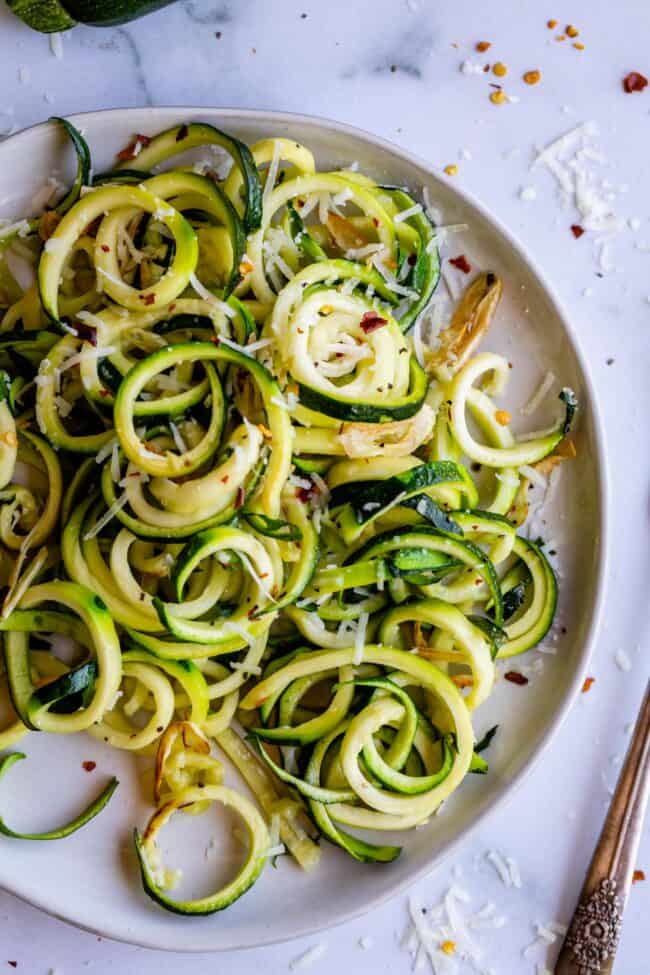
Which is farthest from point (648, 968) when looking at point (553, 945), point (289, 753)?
point (289, 753)


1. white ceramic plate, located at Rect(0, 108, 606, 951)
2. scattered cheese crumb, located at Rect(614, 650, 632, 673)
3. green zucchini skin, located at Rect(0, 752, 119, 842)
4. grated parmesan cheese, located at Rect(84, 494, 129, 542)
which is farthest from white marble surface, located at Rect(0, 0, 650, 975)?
grated parmesan cheese, located at Rect(84, 494, 129, 542)

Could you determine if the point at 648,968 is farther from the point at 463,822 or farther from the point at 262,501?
the point at 262,501

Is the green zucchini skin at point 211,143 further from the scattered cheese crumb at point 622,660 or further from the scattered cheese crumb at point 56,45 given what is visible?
the scattered cheese crumb at point 622,660

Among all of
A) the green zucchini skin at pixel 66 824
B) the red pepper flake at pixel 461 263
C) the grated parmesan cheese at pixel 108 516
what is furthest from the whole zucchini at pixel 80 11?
the green zucchini skin at pixel 66 824

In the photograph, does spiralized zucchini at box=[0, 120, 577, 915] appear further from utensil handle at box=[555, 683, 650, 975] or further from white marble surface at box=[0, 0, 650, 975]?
utensil handle at box=[555, 683, 650, 975]

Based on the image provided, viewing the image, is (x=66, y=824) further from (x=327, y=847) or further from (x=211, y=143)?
(x=211, y=143)

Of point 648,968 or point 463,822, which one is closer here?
point 463,822
